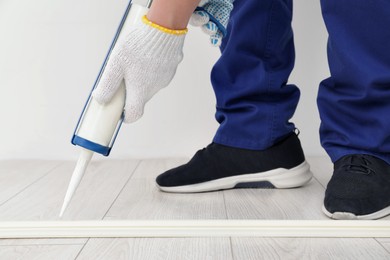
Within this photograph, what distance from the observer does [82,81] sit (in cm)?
180

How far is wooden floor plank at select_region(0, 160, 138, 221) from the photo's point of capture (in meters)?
1.04

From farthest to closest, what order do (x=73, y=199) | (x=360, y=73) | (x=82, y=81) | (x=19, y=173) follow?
(x=82, y=81) < (x=19, y=173) < (x=73, y=199) < (x=360, y=73)

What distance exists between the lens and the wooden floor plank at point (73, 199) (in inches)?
40.9

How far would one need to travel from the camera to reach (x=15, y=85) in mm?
1812

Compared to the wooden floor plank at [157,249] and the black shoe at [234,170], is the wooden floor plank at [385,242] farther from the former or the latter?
the black shoe at [234,170]

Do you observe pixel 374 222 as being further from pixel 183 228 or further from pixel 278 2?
pixel 278 2

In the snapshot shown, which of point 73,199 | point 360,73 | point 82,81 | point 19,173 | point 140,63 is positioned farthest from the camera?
point 82,81

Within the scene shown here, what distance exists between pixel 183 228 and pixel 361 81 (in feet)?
1.49

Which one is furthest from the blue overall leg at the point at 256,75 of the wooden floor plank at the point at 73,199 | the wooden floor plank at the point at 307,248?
the wooden floor plank at the point at 307,248

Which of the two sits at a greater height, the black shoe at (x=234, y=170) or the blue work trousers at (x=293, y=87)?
the blue work trousers at (x=293, y=87)

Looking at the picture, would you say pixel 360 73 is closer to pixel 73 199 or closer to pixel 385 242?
pixel 385 242

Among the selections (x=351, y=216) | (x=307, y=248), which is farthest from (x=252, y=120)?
(x=307, y=248)

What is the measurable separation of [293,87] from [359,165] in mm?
306

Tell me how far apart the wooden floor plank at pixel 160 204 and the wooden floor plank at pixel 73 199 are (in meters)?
0.03
